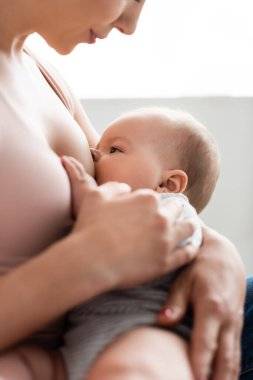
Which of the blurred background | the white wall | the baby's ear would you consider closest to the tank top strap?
the baby's ear

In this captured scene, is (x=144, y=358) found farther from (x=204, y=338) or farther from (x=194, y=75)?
(x=194, y=75)

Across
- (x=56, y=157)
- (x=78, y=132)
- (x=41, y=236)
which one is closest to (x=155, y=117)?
(x=78, y=132)

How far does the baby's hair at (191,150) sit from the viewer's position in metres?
1.11

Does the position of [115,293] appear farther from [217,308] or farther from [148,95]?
[148,95]

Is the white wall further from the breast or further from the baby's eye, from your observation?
the breast

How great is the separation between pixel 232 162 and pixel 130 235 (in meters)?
1.42

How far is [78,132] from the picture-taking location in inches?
40.4

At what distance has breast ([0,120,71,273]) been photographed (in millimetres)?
812

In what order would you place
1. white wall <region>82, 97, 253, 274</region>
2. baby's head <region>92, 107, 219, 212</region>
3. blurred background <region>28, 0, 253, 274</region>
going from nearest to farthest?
1. baby's head <region>92, 107, 219, 212</region>
2. blurred background <region>28, 0, 253, 274</region>
3. white wall <region>82, 97, 253, 274</region>

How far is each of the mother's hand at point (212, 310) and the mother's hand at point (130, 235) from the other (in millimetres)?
37

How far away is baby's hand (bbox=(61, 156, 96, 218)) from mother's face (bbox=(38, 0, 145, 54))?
218 millimetres

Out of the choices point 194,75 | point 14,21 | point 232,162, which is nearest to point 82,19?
point 14,21

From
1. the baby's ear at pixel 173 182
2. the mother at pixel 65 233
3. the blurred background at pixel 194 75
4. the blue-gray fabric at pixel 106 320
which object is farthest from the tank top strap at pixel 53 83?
the blurred background at pixel 194 75

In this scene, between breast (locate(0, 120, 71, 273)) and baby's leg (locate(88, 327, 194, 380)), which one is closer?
baby's leg (locate(88, 327, 194, 380))
